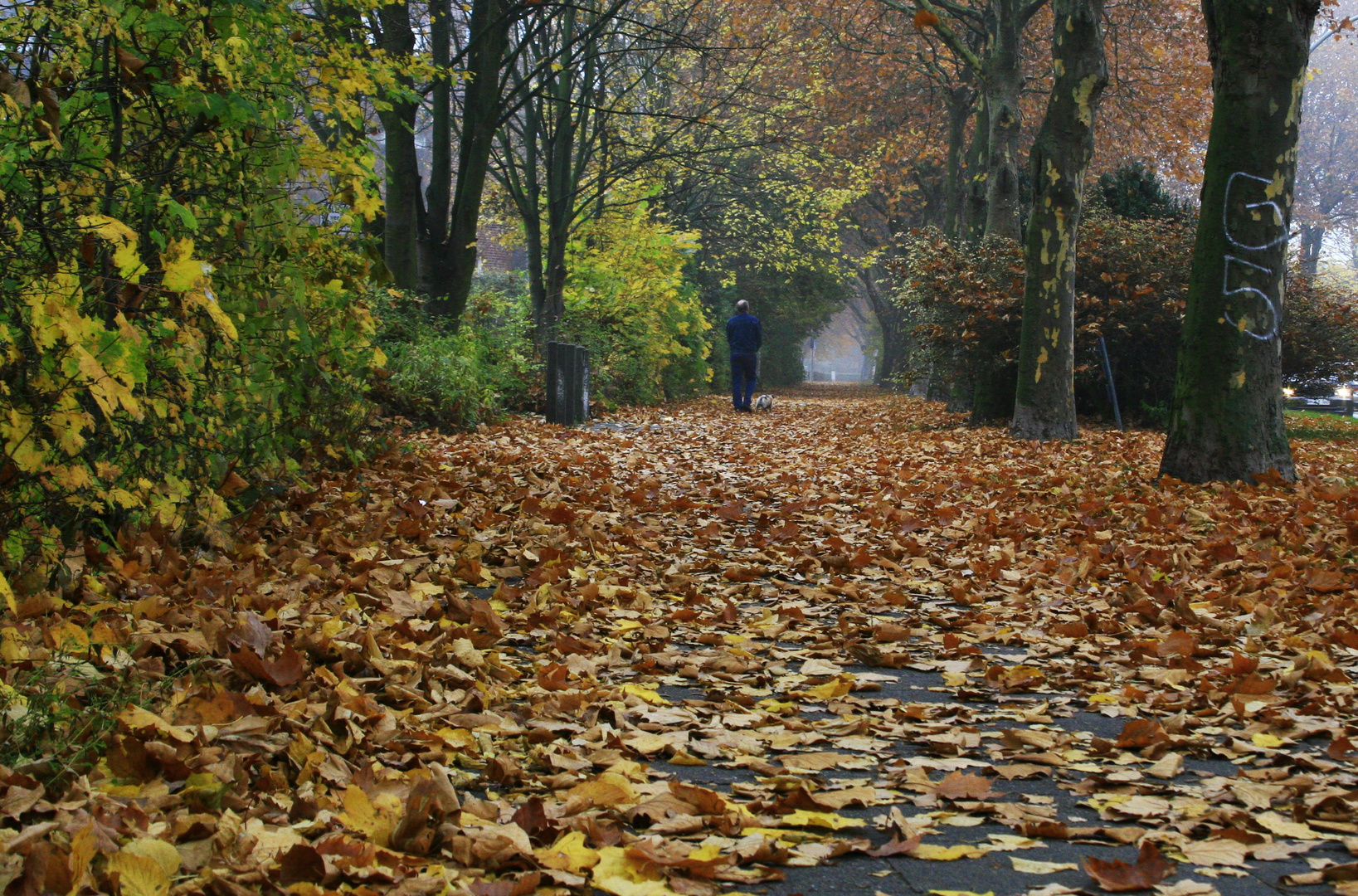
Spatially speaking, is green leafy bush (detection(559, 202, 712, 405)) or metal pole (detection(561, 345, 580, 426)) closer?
metal pole (detection(561, 345, 580, 426))

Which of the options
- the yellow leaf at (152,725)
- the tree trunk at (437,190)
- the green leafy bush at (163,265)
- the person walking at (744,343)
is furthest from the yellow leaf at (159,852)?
the person walking at (744,343)

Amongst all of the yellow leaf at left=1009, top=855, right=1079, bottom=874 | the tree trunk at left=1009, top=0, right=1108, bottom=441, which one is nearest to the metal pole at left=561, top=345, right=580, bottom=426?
the tree trunk at left=1009, top=0, right=1108, bottom=441

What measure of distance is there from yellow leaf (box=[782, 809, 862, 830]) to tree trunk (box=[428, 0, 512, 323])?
12.0 meters

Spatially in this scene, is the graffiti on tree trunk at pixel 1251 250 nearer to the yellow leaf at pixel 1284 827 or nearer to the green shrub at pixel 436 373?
the yellow leaf at pixel 1284 827

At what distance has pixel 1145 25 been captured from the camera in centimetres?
2306

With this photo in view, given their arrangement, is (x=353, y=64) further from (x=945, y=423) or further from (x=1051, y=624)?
(x=945, y=423)

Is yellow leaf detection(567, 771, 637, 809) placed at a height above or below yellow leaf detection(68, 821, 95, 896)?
below

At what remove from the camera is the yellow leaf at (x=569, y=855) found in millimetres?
2393

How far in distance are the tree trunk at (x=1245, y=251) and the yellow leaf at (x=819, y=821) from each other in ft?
21.6

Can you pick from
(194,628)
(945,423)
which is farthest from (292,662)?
(945,423)

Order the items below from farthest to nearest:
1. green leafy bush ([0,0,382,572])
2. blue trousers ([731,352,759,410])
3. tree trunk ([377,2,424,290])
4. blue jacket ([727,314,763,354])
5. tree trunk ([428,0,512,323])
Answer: blue trousers ([731,352,759,410])
blue jacket ([727,314,763,354])
tree trunk ([428,0,512,323])
tree trunk ([377,2,424,290])
green leafy bush ([0,0,382,572])

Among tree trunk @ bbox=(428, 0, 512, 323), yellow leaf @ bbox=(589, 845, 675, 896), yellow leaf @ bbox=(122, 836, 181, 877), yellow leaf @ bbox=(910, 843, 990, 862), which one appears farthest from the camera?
tree trunk @ bbox=(428, 0, 512, 323)

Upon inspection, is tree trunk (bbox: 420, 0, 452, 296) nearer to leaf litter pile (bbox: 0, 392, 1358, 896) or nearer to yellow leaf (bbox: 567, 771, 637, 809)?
leaf litter pile (bbox: 0, 392, 1358, 896)

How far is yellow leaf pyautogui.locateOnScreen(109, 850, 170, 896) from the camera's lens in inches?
79.7
